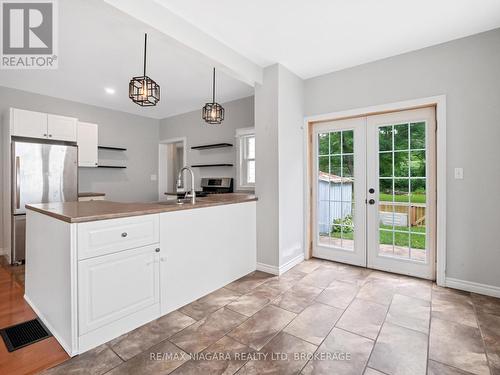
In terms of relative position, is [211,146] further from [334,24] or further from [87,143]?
[334,24]

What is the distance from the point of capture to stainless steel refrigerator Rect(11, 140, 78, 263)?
359cm

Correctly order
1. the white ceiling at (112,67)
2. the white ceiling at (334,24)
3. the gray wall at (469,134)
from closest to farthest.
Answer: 1. the white ceiling at (334,24)
2. the white ceiling at (112,67)
3. the gray wall at (469,134)

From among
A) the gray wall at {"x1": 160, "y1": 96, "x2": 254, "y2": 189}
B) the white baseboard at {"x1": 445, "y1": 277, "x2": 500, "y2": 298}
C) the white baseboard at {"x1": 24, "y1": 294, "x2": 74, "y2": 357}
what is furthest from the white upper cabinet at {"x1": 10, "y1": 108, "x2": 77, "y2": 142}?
the white baseboard at {"x1": 445, "y1": 277, "x2": 500, "y2": 298}

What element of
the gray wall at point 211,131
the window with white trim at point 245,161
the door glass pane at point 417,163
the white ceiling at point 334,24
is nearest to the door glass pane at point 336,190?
the door glass pane at point 417,163

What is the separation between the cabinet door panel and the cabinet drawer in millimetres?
50

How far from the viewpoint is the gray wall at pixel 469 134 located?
2.57 meters

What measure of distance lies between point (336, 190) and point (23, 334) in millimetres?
3572

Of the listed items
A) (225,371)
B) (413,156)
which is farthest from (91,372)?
(413,156)

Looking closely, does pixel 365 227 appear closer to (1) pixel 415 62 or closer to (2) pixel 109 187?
(1) pixel 415 62

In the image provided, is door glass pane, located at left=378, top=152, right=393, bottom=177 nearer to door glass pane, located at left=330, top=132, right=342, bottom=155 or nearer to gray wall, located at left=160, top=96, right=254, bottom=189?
door glass pane, located at left=330, top=132, right=342, bottom=155

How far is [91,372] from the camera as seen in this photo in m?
1.57

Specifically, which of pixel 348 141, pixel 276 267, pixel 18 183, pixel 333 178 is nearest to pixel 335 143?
pixel 348 141

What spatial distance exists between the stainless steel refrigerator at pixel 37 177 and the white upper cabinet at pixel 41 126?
142mm

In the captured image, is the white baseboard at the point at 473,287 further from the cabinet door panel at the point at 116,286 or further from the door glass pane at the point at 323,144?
the cabinet door panel at the point at 116,286
